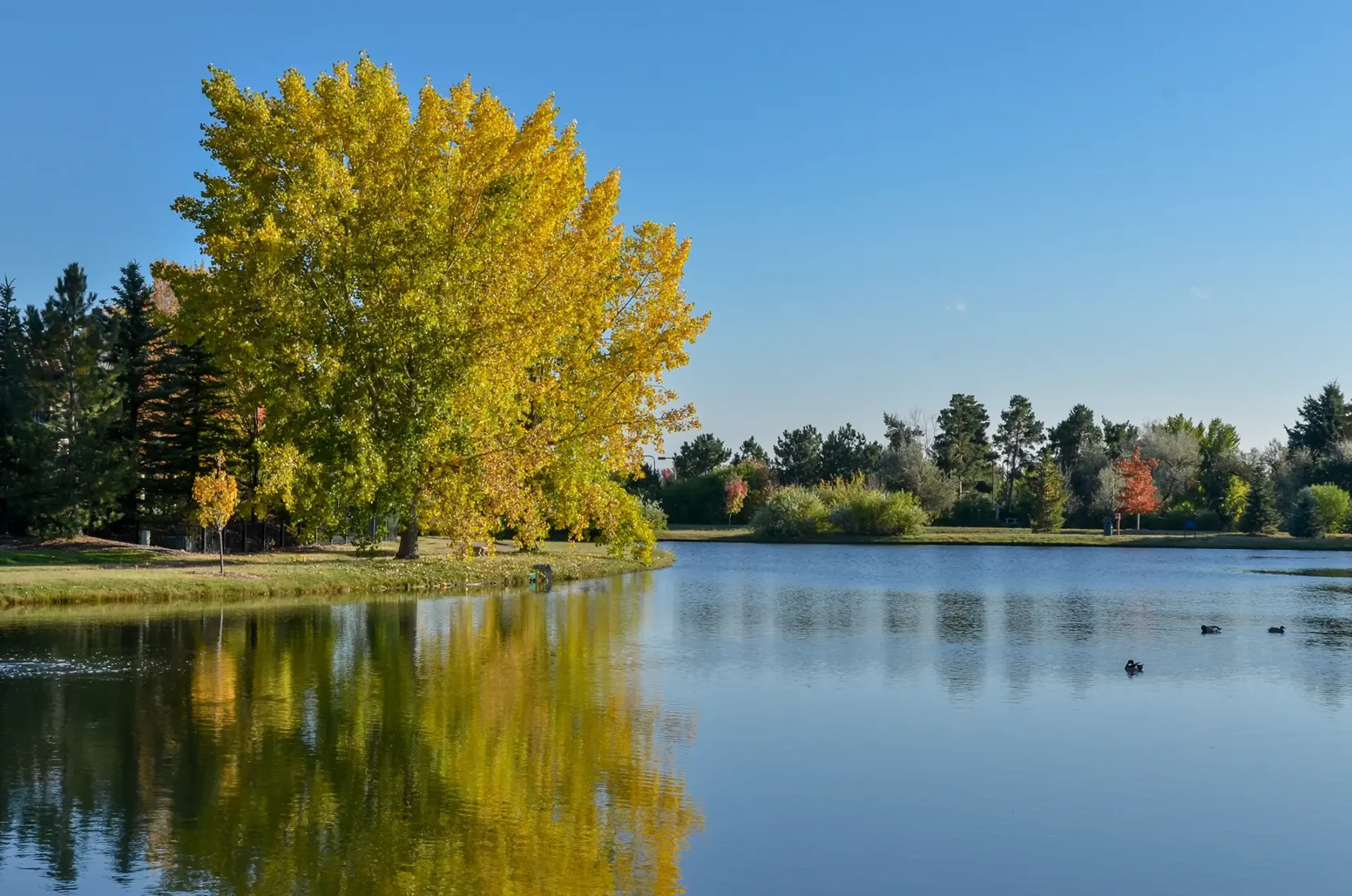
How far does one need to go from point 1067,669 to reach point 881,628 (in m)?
7.50

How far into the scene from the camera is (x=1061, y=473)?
122500 millimetres

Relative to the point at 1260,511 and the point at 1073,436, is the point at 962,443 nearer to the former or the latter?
the point at 1073,436

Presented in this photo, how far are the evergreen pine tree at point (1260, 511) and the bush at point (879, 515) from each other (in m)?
25.4

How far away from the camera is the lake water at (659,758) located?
10.6m

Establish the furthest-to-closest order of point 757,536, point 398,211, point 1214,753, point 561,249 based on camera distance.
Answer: point 757,536, point 561,249, point 398,211, point 1214,753

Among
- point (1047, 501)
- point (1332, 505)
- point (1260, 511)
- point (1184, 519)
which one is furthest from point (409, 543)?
point (1184, 519)

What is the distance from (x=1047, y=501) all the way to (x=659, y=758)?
289 feet

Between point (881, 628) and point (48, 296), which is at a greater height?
point (48, 296)

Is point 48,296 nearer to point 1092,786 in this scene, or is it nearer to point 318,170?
point 318,170

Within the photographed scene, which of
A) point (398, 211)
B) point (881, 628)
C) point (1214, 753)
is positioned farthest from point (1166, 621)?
point (398, 211)

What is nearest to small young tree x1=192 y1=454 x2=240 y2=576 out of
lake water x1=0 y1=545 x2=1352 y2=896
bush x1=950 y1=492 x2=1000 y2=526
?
lake water x1=0 y1=545 x2=1352 y2=896

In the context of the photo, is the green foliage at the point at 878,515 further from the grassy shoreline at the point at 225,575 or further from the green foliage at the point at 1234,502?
the grassy shoreline at the point at 225,575

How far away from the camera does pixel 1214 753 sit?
1557cm

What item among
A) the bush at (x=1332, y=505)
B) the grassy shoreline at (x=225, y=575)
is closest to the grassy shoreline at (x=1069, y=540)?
the bush at (x=1332, y=505)
